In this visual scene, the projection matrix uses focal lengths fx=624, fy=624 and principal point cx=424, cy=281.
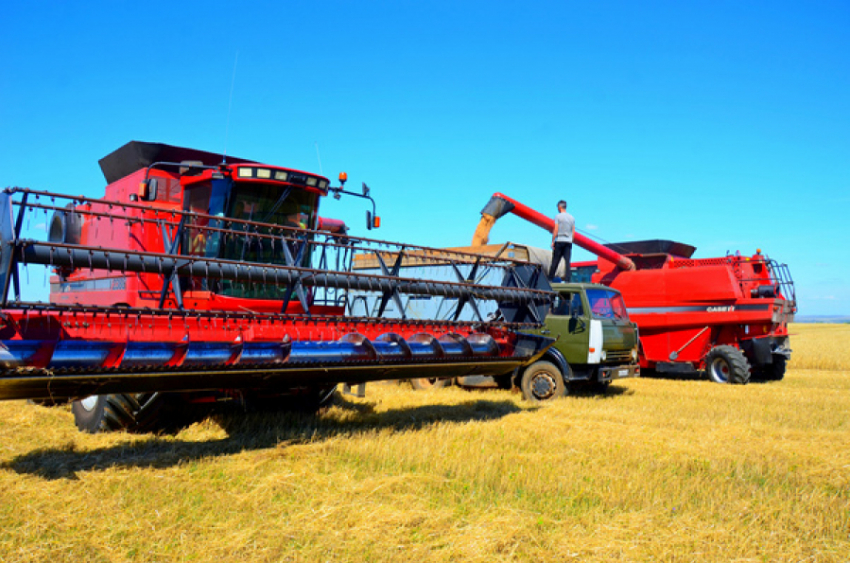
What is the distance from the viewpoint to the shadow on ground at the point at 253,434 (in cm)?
412

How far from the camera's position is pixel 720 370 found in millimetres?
11258

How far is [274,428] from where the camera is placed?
5.39 m

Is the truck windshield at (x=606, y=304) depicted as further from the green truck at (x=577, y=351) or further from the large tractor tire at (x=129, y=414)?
the large tractor tire at (x=129, y=414)

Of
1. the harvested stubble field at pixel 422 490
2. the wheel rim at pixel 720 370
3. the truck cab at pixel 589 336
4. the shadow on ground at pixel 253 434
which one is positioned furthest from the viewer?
the wheel rim at pixel 720 370

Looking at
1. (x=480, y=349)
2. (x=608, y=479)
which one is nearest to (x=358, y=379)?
(x=480, y=349)

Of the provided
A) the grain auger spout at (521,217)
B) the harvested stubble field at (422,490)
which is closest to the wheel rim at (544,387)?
the harvested stubble field at (422,490)

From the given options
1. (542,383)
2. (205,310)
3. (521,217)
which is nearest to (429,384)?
(542,383)

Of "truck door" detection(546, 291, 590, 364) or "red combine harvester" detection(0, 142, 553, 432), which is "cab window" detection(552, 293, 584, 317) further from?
"red combine harvester" detection(0, 142, 553, 432)

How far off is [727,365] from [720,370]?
8.0 inches

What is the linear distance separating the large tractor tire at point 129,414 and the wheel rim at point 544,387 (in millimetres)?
4576

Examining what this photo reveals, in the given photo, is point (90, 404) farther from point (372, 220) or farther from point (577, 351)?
point (577, 351)

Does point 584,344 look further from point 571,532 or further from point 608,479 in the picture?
point 571,532

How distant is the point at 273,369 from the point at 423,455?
4.13 feet

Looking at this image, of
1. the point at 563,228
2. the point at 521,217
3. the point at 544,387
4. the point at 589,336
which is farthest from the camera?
the point at 521,217
